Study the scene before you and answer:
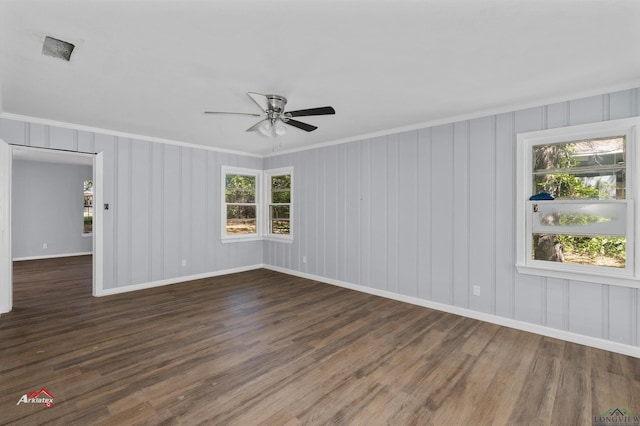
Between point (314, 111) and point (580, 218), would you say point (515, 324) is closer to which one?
point (580, 218)

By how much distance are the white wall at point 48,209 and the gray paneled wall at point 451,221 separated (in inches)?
283

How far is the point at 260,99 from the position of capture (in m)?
2.94

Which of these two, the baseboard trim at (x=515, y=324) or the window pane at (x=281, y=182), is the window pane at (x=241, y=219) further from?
the baseboard trim at (x=515, y=324)

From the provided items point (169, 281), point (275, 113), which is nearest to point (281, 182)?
point (169, 281)

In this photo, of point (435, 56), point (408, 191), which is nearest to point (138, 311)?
point (408, 191)

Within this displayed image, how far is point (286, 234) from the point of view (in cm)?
630

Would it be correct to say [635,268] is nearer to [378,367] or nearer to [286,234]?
[378,367]

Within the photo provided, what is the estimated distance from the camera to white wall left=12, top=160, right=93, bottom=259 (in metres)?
7.38

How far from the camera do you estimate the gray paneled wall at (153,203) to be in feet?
14.6

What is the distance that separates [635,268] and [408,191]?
2410 mm

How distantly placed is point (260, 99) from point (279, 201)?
3.61 m

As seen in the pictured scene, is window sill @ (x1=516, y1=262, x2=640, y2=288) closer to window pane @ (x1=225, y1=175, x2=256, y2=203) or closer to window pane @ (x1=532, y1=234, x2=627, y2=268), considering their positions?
window pane @ (x1=532, y1=234, x2=627, y2=268)

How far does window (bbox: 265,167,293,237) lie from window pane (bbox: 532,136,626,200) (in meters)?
4.16

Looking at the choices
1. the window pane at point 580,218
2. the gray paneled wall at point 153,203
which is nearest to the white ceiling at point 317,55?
the gray paneled wall at point 153,203
